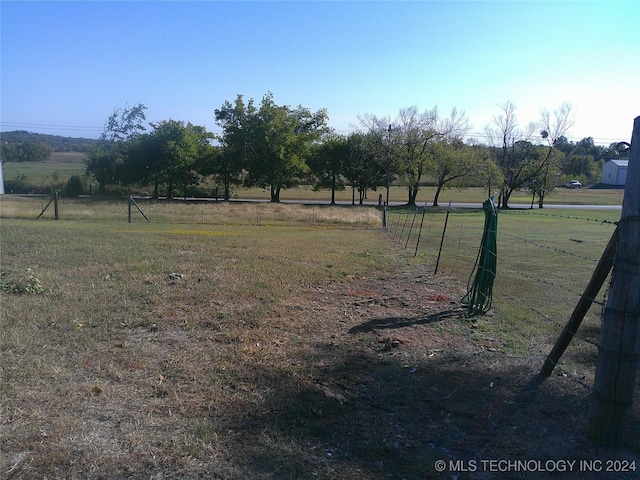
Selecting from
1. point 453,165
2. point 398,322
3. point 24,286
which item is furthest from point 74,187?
point 398,322

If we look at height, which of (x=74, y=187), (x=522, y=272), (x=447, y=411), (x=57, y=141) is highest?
(x=57, y=141)

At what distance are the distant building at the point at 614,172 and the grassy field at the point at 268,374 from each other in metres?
116

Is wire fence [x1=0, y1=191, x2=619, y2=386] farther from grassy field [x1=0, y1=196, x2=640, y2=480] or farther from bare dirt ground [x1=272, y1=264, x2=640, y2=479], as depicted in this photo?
bare dirt ground [x1=272, y1=264, x2=640, y2=479]

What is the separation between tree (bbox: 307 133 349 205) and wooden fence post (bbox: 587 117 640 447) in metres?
54.0

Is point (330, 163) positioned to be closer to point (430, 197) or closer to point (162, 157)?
point (162, 157)

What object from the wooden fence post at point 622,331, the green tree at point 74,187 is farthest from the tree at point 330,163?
the wooden fence post at point 622,331

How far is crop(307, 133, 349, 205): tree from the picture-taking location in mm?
58156

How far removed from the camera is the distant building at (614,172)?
351 feet

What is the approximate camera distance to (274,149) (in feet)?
176

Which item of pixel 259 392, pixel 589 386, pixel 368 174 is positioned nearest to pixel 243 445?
pixel 259 392

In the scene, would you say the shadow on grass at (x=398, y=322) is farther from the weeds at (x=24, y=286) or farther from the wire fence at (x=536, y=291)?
the weeds at (x=24, y=286)

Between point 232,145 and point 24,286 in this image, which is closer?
point 24,286

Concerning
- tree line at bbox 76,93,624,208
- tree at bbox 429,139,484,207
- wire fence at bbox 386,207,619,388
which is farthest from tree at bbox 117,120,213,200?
wire fence at bbox 386,207,619,388

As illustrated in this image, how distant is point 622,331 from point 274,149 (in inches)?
2042
